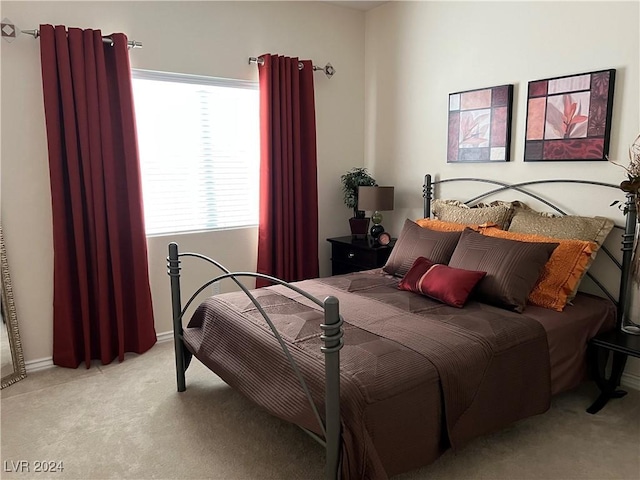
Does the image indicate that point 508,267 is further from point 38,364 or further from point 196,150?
point 38,364

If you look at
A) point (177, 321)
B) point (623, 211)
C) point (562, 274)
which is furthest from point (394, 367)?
point (623, 211)

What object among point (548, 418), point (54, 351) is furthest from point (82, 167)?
point (548, 418)

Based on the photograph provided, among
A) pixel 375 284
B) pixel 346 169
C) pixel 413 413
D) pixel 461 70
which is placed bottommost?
pixel 413 413

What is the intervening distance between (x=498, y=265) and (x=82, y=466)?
2.37 metres

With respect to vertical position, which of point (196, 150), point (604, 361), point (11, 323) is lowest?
point (604, 361)

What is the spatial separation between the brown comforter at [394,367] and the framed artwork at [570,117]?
3.96ft

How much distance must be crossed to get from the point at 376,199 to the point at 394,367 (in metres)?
2.27

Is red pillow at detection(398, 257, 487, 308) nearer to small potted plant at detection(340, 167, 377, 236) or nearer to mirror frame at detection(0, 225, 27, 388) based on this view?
small potted plant at detection(340, 167, 377, 236)

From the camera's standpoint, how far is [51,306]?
341cm

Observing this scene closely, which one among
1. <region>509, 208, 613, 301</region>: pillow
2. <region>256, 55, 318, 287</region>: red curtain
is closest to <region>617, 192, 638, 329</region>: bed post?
<region>509, 208, 613, 301</region>: pillow

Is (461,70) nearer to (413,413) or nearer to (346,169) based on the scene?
(346,169)

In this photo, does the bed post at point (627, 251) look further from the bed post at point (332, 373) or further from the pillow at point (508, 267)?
the bed post at point (332, 373)

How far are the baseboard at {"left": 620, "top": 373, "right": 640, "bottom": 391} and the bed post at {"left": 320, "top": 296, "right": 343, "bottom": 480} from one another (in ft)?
7.05

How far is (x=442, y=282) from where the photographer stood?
285 cm
